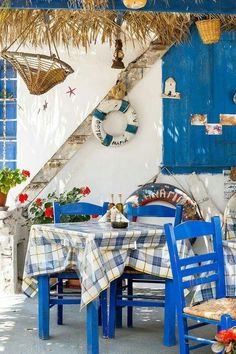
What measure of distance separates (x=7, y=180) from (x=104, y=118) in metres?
1.18

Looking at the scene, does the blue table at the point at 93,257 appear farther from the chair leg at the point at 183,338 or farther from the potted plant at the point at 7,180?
the potted plant at the point at 7,180

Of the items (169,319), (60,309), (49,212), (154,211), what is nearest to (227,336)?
(169,319)

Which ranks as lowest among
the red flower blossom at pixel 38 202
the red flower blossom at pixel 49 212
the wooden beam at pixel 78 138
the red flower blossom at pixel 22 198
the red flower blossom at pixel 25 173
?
the red flower blossom at pixel 49 212

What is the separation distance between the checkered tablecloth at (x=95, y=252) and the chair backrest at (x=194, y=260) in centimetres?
49

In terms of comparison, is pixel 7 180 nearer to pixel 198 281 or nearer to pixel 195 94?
pixel 195 94

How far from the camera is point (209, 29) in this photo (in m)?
5.96

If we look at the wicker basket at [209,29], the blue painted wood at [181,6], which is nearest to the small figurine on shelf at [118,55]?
the wicker basket at [209,29]

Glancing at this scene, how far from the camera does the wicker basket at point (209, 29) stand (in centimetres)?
593

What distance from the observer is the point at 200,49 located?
6.68 metres

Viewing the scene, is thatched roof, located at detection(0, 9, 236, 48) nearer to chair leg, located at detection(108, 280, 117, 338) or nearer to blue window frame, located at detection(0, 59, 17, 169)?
blue window frame, located at detection(0, 59, 17, 169)

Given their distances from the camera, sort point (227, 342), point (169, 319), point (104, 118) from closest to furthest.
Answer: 1. point (227, 342)
2. point (169, 319)
3. point (104, 118)

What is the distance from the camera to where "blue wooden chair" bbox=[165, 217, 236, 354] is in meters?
3.35

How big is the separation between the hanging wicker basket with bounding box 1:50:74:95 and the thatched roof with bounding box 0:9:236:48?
1.63ft

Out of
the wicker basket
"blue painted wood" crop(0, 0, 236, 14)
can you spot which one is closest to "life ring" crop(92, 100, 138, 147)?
the wicker basket
